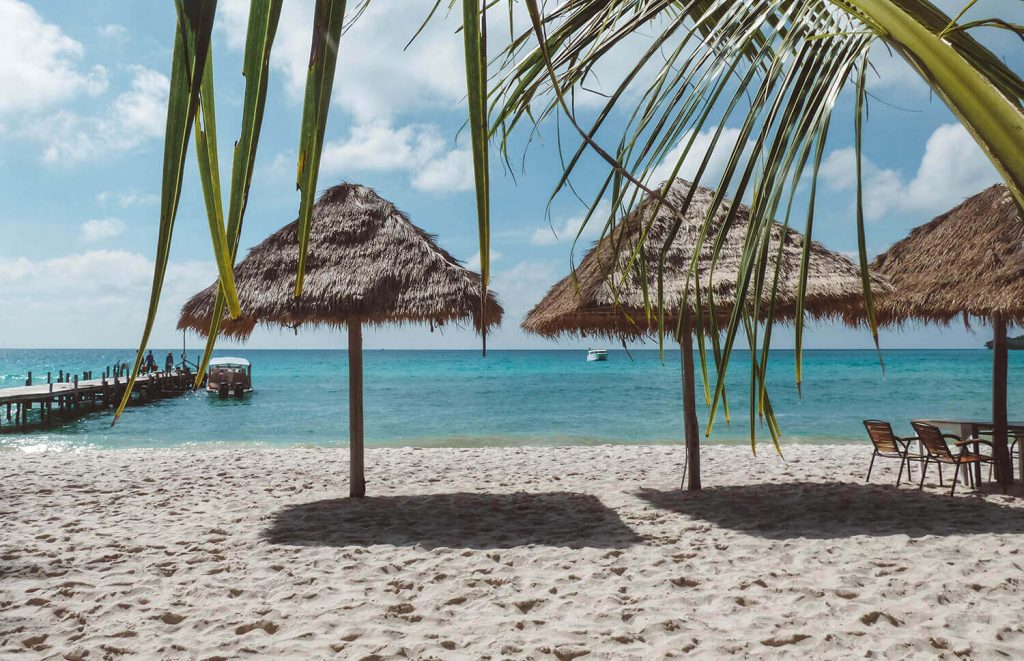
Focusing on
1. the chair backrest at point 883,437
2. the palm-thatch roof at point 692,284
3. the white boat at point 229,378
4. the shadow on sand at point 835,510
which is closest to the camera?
the shadow on sand at point 835,510

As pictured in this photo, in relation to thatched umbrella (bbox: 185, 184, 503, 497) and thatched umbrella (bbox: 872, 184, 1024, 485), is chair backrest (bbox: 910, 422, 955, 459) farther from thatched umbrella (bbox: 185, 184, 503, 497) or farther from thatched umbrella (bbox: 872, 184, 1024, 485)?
thatched umbrella (bbox: 185, 184, 503, 497)

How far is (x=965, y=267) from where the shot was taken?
624 cm

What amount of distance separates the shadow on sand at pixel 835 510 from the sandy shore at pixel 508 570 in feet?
0.10

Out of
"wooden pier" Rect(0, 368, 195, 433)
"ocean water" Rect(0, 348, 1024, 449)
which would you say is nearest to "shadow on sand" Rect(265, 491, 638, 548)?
"ocean water" Rect(0, 348, 1024, 449)

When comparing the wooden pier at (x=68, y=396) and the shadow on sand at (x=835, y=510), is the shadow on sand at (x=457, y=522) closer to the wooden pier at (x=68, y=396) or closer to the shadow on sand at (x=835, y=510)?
the shadow on sand at (x=835, y=510)

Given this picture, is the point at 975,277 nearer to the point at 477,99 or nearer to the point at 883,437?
the point at 883,437

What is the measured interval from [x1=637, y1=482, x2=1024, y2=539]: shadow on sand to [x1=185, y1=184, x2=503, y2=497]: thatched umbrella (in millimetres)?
2336

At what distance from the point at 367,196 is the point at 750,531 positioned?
4.31 metres

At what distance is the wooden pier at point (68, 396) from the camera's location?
16062 millimetres

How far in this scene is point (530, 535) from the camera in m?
4.64

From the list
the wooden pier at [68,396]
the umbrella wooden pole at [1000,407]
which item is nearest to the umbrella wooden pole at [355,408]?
the umbrella wooden pole at [1000,407]

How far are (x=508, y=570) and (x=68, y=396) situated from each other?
18780 millimetres

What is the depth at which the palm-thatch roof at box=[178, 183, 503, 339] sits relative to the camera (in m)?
5.45

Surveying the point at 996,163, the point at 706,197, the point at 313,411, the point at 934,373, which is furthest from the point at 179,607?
the point at 934,373
